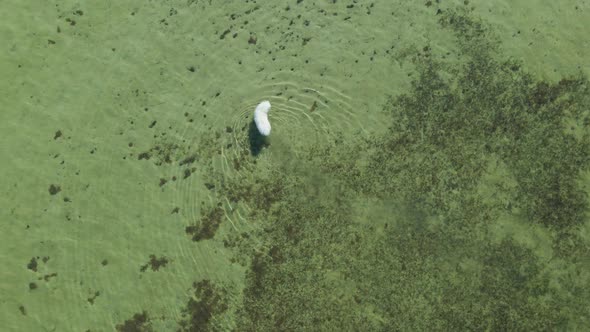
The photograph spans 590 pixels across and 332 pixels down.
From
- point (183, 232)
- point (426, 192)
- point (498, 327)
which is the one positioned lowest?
point (183, 232)

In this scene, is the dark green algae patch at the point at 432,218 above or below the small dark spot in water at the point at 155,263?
above

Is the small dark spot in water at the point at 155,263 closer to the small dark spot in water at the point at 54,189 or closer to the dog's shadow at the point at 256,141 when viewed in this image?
the small dark spot in water at the point at 54,189

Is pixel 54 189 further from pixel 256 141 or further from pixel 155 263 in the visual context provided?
pixel 256 141

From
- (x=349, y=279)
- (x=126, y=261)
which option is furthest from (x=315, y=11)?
(x=126, y=261)

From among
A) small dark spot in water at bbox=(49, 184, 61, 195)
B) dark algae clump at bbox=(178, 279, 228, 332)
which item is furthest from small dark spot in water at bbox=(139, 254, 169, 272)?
small dark spot in water at bbox=(49, 184, 61, 195)

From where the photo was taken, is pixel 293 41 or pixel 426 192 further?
pixel 293 41

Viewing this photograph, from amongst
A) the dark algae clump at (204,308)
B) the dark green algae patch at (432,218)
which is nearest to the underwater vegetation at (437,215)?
the dark green algae patch at (432,218)

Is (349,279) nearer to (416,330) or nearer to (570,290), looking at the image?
(416,330)

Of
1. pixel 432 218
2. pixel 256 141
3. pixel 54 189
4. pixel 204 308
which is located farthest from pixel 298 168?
pixel 54 189
